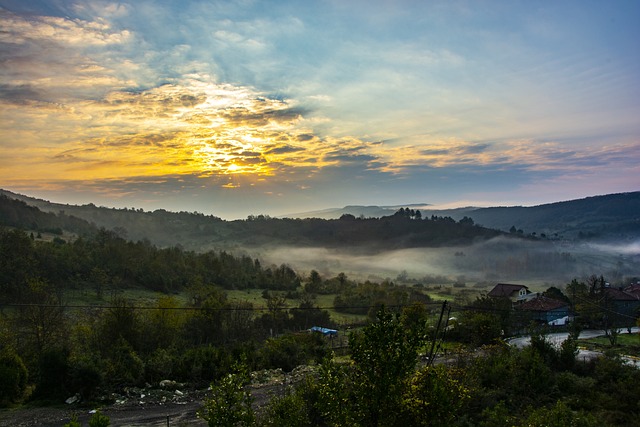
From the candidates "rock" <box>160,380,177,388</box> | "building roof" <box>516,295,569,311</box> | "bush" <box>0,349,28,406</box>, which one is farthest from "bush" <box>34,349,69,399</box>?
"building roof" <box>516,295,569,311</box>

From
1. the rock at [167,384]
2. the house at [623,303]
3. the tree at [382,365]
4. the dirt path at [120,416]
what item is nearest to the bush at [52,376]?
the dirt path at [120,416]

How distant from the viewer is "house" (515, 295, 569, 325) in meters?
67.1

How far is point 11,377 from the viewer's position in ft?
76.9

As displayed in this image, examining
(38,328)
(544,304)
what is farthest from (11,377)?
(544,304)

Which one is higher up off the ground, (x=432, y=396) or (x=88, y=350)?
(x=432, y=396)

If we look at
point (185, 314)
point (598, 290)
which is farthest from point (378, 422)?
point (598, 290)

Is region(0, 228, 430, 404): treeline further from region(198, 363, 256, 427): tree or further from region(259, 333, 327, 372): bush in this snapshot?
region(198, 363, 256, 427): tree

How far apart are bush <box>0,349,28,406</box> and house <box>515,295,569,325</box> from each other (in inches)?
2460

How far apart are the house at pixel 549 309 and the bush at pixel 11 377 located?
2460 inches

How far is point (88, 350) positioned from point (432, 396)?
26.2 meters

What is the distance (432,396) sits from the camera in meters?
10.6

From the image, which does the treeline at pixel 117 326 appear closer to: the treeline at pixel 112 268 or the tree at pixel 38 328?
the tree at pixel 38 328

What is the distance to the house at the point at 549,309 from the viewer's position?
6712 centimetres

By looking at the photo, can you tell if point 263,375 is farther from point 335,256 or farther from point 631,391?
point 335,256
